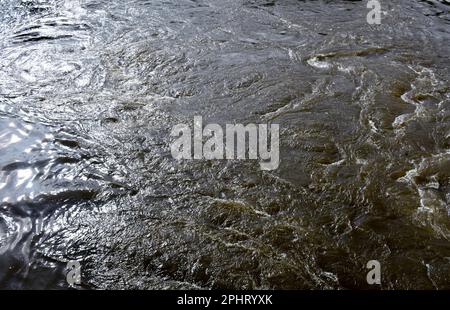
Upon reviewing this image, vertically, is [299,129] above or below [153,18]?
below

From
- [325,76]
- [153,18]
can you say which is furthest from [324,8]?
[153,18]

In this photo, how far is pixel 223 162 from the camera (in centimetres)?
384

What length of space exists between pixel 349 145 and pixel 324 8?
144 inches

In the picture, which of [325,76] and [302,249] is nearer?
[302,249]

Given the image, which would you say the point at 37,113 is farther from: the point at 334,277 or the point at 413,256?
the point at 413,256

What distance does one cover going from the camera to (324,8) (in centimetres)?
685

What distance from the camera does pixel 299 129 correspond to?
4.26 metres

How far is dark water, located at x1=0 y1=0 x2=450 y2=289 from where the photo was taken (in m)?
3.00

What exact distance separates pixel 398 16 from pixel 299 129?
11.5 feet

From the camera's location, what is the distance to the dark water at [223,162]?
118 inches

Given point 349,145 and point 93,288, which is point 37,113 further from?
point 349,145
